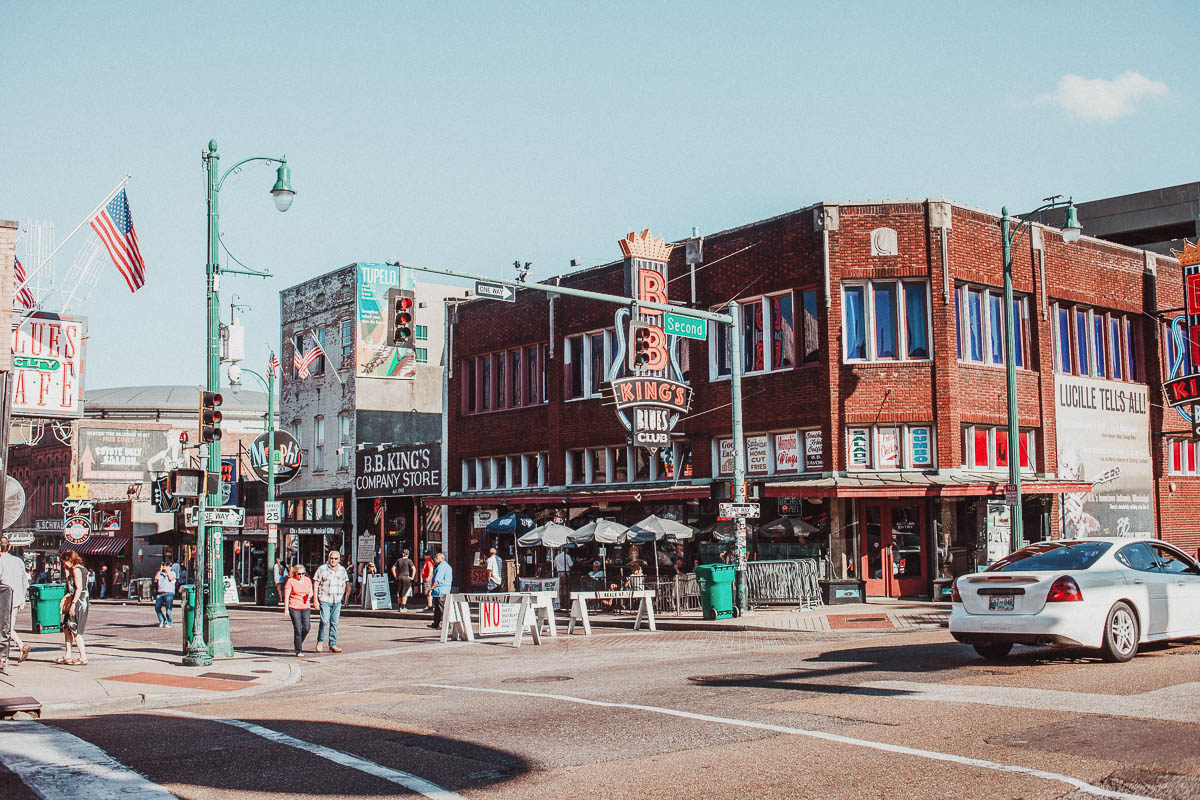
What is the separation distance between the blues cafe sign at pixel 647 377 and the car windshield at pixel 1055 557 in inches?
501

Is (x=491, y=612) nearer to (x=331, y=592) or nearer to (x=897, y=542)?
(x=331, y=592)

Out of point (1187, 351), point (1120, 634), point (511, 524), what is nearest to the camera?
point (1120, 634)

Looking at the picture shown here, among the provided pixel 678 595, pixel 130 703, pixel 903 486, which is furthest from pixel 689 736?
pixel 903 486

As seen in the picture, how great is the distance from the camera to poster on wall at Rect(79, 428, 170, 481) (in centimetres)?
6931

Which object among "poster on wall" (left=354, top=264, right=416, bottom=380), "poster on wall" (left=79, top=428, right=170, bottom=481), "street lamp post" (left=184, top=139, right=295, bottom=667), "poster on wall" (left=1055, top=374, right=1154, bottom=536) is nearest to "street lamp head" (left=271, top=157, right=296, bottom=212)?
"street lamp post" (left=184, top=139, right=295, bottom=667)

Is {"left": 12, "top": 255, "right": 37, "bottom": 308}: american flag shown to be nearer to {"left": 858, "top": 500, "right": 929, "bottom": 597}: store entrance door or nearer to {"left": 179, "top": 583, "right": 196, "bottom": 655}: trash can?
{"left": 179, "top": 583, "right": 196, "bottom": 655}: trash can

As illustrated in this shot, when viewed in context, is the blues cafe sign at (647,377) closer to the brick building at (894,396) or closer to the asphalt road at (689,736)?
the brick building at (894,396)

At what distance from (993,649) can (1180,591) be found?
2152 millimetres

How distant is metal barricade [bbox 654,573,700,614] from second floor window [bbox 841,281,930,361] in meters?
6.89

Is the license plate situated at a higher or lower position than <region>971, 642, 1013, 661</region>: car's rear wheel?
higher

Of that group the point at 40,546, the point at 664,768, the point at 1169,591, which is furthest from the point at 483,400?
the point at 40,546

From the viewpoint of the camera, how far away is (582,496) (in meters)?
34.4

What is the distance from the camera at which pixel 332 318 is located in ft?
161

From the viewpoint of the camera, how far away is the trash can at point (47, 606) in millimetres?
25531
